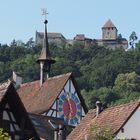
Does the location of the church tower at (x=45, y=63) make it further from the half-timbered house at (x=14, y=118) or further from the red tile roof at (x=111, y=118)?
the half-timbered house at (x=14, y=118)

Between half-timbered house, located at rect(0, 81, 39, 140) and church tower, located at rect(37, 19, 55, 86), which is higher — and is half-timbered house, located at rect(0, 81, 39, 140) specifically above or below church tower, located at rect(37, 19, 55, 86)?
below

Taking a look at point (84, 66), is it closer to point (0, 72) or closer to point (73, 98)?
point (0, 72)

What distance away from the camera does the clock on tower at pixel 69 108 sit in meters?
51.2

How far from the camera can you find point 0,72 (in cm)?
10712

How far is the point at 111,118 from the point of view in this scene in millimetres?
32219

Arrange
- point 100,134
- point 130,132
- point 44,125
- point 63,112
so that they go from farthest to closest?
point 63,112 < point 44,125 < point 130,132 < point 100,134

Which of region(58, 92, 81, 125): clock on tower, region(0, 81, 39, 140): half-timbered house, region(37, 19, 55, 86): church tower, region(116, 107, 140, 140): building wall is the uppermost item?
region(37, 19, 55, 86): church tower

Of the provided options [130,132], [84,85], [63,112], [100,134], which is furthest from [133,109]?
[84,85]

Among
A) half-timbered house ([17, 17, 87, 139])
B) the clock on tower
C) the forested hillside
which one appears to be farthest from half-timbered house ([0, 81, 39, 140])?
the forested hillside

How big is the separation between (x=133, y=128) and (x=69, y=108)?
2111 cm

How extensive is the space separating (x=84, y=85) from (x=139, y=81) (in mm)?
29364

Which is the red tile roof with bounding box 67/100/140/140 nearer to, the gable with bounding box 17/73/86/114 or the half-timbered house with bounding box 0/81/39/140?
the half-timbered house with bounding box 0/81/39/140

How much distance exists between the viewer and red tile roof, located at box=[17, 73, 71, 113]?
50.9m

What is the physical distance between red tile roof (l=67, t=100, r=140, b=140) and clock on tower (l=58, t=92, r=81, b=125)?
16.9 meters
